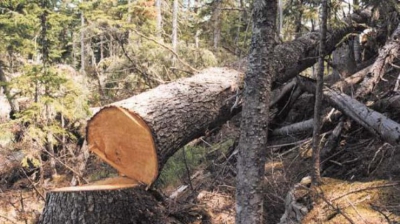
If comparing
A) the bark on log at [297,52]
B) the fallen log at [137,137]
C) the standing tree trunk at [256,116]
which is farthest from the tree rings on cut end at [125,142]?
the bark on log at [297,52]

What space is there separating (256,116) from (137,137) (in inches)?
58.9

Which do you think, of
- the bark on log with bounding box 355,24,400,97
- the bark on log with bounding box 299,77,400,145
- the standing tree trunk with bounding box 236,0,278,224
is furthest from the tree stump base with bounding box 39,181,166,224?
the bark on log with bounding box 355,24,400,97

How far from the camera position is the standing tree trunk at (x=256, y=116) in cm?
316

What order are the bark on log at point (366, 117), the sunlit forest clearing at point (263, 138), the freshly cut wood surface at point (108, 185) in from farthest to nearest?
1. the bark on log at point (366, 117)
2. the freshly cut wood surface at point (108, 185)
3. the sunlit forest clearing at point (263, 138)

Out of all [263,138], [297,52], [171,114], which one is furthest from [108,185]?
[297,52]

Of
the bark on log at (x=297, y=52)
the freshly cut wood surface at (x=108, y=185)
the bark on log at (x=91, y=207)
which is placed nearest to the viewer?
the bark on log at (x=91, y=207)

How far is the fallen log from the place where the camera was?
13.1 ft

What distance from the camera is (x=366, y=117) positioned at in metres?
4.68

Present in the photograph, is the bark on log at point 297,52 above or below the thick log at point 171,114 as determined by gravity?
above

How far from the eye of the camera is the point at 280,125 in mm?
6477

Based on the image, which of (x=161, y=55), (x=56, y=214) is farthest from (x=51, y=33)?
(x=56, y=214)

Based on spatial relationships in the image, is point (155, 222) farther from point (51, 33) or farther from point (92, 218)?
point (51, 33)

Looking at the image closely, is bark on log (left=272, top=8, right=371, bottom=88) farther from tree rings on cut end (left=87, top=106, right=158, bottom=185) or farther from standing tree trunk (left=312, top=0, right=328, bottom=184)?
tree rings on cut end (left=87, top=106, right=158, bottom=185)

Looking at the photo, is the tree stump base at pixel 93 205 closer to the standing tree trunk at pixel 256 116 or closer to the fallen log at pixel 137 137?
the fallen log at pixel 137 137
